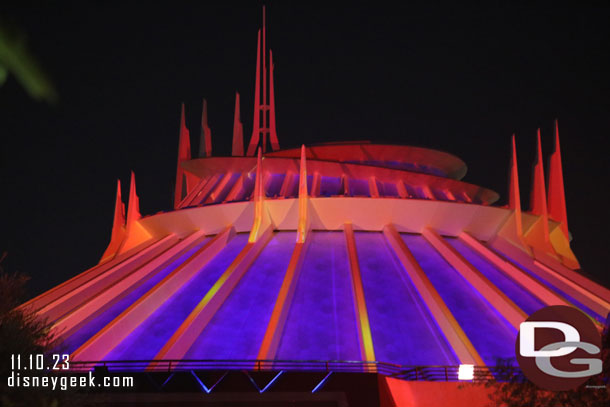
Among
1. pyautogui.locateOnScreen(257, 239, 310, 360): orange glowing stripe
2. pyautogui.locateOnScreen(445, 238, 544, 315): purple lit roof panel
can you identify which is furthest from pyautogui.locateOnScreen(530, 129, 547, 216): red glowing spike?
pyautogui.locateOnScreen(257, 239, 310, 360): orange glowing stripe

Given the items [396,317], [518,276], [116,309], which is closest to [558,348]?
[396,317]

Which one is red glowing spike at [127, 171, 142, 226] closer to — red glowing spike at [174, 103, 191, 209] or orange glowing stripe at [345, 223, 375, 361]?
red glowing spike at [174, 103, 191, 209]

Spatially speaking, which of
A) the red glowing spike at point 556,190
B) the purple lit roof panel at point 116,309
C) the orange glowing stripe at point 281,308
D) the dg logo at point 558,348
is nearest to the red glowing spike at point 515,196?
the red glowing spike at point 556,190

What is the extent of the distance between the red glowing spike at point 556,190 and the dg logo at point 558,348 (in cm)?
1170

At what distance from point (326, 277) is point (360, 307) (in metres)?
2.89

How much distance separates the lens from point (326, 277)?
18406mm

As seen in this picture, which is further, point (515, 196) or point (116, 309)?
point (515, 196)

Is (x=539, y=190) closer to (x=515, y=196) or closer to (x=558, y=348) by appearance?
(x=515, y=196)

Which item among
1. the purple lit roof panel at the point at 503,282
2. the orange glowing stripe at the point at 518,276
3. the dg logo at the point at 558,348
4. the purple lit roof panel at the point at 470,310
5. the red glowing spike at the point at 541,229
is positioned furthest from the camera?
the red glowing spike at the point at 541,229

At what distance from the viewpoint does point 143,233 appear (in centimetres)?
2509

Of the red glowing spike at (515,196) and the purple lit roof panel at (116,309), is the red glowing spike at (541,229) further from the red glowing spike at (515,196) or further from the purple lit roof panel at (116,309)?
the purple lit roof panel at (116,309)

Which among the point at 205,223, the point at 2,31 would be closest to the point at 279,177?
the point at 205,223

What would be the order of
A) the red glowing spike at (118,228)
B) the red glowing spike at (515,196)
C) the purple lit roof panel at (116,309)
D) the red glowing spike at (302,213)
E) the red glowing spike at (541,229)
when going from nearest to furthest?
the purple lit roof panel at (116,309)
the red glowing spike at (302,213)
the red glowing spike at (515,196)
the red glowing spike at (541,229)
the red glowing spike at (118,228)

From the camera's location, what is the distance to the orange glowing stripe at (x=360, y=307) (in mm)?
13687
